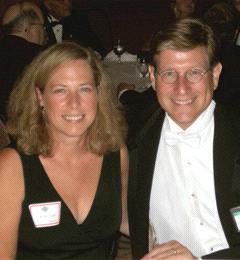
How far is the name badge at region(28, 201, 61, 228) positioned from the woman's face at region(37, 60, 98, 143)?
0.38 meters

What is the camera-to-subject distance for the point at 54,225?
2205mm

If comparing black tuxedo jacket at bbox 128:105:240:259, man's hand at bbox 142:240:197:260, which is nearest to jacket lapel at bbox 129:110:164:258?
black tuxedo jacket at bbox 128:105:240:259

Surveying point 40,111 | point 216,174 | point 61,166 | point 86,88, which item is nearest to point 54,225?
point 61,166

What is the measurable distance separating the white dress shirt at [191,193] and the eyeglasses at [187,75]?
0.20 metres

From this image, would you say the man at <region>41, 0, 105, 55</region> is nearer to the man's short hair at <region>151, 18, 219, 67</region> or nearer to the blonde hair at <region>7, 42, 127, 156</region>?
the blonde hair at <region>7, 42, 127, 156</region>

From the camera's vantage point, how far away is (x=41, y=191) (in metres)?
2.24

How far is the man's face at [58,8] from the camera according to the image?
6652 mm

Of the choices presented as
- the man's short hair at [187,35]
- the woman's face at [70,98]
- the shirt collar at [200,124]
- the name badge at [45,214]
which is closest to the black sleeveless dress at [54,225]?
the name badge at [45,214]

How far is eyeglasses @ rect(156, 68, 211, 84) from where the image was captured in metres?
2.15

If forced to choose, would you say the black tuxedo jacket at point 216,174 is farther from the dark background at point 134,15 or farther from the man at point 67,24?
the dark background at point 134,15

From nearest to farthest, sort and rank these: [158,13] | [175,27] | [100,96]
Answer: [175,27]
[100,96]
[158,13]

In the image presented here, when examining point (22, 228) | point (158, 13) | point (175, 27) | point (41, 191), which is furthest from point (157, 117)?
point (158, 13)

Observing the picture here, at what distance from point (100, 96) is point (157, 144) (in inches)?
16.6

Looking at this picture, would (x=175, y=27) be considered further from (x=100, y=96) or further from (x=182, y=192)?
(x=182, y=192)
